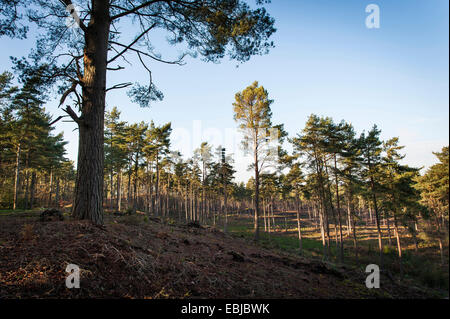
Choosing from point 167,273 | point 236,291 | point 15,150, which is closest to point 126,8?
point 167,273

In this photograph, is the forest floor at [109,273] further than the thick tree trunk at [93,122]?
No

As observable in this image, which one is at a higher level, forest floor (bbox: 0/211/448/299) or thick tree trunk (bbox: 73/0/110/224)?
thick tree trunk (bbox: 73/0/110/224)

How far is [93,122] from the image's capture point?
5.20 m

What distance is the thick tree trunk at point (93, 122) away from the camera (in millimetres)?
4898

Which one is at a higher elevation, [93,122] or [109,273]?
[93,122]

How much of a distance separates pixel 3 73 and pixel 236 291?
29051 millimetres

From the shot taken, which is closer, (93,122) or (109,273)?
(109,273)

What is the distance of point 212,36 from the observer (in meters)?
6.49

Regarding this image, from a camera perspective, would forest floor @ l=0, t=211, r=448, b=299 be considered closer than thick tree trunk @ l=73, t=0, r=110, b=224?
Yes

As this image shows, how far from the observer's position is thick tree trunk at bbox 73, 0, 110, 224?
16.1 ft

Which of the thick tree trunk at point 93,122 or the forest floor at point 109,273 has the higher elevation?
the thick tree trunk at point 93,122
